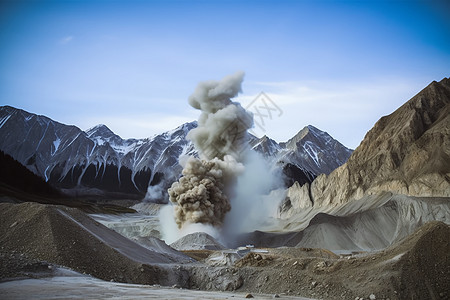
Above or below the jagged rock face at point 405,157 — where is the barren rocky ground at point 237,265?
below

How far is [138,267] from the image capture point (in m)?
17.5

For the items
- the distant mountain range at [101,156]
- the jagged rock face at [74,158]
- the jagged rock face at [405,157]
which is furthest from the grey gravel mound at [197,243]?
the jagged rock face at [74,158]

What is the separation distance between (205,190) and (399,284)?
3491cm

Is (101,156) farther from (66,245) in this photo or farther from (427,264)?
(427,264)

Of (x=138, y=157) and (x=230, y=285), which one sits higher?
(x=138, y=157)

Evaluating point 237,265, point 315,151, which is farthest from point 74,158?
point 237,265

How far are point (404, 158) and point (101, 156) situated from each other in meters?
146

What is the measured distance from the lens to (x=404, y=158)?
64.4 metres

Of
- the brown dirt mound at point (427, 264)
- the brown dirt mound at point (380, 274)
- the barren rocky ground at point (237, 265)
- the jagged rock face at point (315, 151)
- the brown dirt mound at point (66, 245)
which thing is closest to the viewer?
the brown dirt mound at point (427, 264)

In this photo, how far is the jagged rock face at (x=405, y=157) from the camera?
187 ft

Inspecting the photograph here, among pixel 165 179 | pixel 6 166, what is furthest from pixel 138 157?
pixel 6 166

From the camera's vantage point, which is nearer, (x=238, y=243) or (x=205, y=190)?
(x=205, y=190)

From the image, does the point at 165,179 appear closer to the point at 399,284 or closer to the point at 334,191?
the point at 334,191

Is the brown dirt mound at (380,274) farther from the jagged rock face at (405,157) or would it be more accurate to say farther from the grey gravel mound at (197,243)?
the jagged rock face at (405,157)
